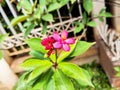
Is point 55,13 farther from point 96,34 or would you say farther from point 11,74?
point 11,74

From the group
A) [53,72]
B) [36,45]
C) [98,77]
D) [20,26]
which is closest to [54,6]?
[36,45]

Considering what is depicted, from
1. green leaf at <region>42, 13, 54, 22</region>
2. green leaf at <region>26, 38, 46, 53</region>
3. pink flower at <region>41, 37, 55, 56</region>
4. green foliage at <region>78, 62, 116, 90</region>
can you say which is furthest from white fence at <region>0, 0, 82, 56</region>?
pink flower at <region>41, 37, 55, 56</region>

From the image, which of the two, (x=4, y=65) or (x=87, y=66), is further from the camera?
(x=87, y=66)

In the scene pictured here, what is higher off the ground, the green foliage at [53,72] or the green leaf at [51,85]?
the green foliage at [53,72]

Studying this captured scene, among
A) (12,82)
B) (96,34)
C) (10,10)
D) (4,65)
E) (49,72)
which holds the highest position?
(10,10)

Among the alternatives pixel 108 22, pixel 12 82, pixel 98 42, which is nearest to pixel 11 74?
pixel 12 82

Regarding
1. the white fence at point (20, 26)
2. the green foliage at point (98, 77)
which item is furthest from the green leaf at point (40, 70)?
the green foliage at point (98, 77)

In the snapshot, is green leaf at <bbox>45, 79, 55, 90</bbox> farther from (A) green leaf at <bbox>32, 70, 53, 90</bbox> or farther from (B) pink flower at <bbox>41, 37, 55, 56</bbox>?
(B) pink flower at <bbox>41, 37, 55, 56</bbox>

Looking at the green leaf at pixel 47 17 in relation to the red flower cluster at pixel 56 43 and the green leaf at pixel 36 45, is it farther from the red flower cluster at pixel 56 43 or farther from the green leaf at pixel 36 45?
the red flower cluster at pixel 56 43
